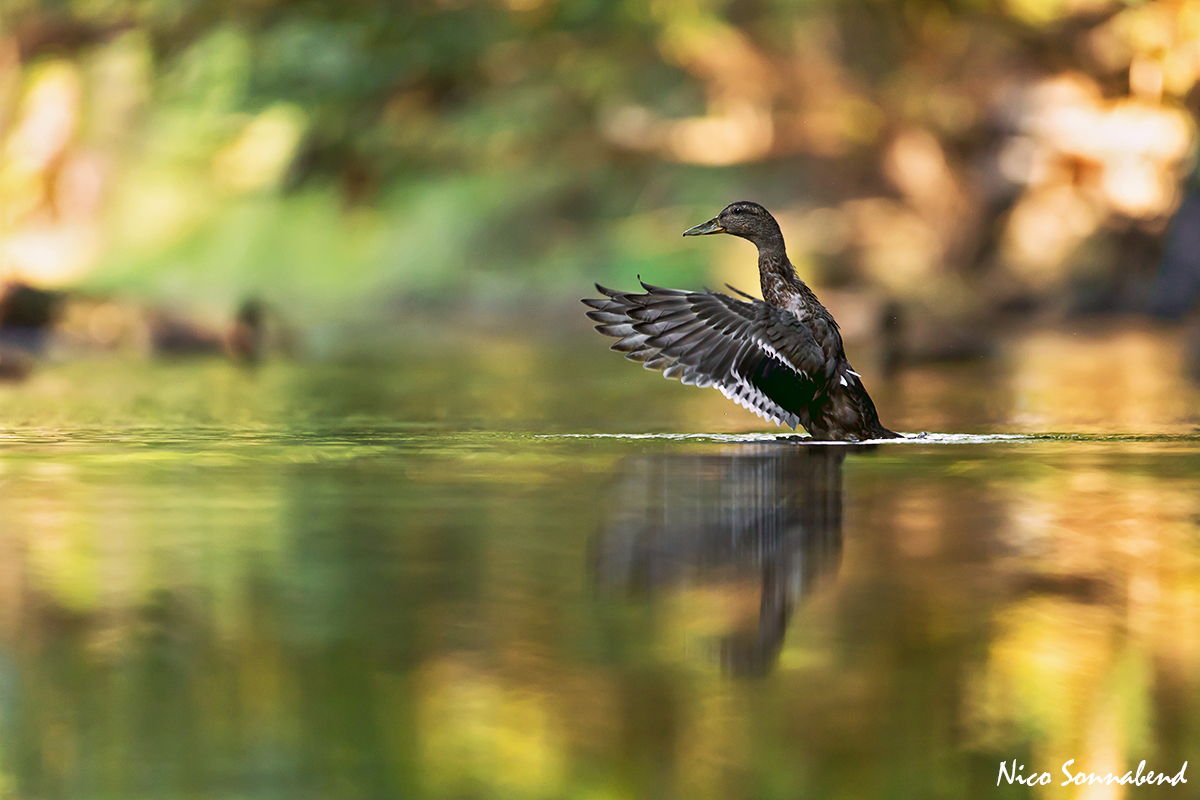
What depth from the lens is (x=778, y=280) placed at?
8.41 m

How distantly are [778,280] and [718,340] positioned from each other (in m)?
0.62

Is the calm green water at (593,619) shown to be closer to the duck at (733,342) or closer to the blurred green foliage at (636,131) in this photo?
the duck at (733,342)

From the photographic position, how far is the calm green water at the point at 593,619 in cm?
310

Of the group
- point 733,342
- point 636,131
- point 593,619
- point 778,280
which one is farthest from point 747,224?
point 636,131

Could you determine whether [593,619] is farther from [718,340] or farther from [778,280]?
[778,280]

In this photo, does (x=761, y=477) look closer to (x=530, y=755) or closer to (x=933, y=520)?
(x=933, y=520)

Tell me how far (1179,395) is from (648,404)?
143 inches

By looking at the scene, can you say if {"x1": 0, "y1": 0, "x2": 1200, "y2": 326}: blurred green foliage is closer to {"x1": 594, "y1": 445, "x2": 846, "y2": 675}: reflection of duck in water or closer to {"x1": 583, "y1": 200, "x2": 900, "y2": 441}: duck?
{"x1": 583, "y1": 200, "x2": 900, "y2": 441}: duck

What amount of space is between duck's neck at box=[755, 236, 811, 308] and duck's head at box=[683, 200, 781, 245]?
0.13 m

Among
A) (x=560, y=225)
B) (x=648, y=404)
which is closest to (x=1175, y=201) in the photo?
(x=560, y=225)

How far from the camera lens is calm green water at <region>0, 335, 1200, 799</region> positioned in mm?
3104

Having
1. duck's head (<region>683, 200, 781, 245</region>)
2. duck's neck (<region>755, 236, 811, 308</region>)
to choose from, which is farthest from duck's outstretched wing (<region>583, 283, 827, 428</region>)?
duck's head (<region>683, 200, 781, 245</region>)

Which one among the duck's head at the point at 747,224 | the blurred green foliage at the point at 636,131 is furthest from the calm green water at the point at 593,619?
the blurred green foliage at the point at 636,131

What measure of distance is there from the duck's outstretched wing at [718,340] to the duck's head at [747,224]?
0.65 m
